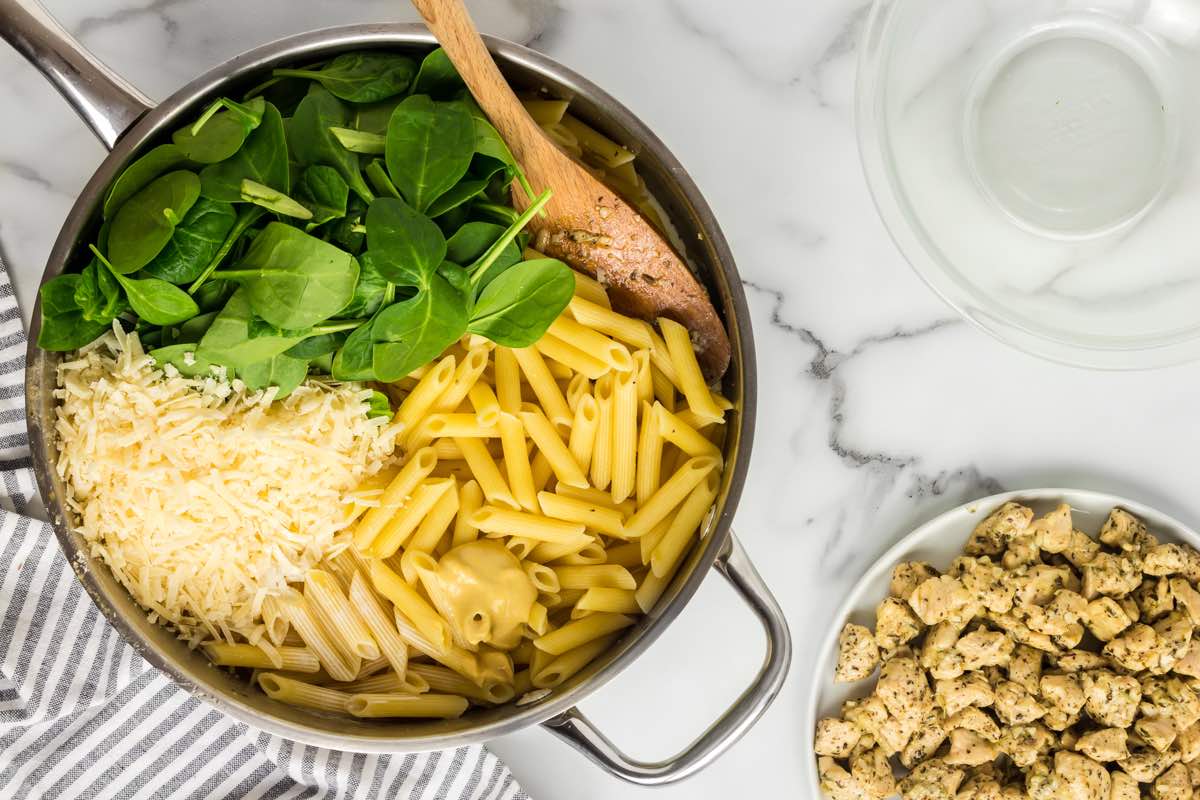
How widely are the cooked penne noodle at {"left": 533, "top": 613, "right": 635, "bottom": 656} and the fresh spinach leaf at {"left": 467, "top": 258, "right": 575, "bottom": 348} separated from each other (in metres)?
0.36

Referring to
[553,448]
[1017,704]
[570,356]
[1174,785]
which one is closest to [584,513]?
[553,448]

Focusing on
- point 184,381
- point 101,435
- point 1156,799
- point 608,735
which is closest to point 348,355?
point 184,381

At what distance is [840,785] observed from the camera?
1479mm

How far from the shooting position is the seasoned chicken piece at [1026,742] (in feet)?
4.78

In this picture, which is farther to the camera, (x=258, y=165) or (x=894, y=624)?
(x=894, y=624)

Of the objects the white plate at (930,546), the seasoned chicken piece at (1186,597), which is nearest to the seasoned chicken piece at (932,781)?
the white plate at (930,546)

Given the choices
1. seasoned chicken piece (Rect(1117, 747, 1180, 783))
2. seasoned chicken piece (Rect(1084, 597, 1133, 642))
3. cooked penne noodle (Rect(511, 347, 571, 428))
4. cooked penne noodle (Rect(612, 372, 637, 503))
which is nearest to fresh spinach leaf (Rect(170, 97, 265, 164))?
cooked penne noodle (Rect(511, 347, 571, 428))

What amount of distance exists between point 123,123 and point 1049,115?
3.64 ft

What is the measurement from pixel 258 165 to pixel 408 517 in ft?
1.43

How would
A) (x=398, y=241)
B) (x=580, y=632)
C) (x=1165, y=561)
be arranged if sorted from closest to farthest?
(x=398, y=241) → (x=580, y=632) → (x=1165, y=561)

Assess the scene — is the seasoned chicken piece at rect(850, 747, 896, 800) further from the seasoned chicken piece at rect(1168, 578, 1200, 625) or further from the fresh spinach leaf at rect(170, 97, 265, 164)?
the fresh spinach leaf at rect(170, 97, 265, 164)

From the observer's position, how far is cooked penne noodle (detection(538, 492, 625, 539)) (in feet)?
4.29

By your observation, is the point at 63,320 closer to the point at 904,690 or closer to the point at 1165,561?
the point at 904,690

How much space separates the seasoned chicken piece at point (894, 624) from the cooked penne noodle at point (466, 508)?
1.86 ft
